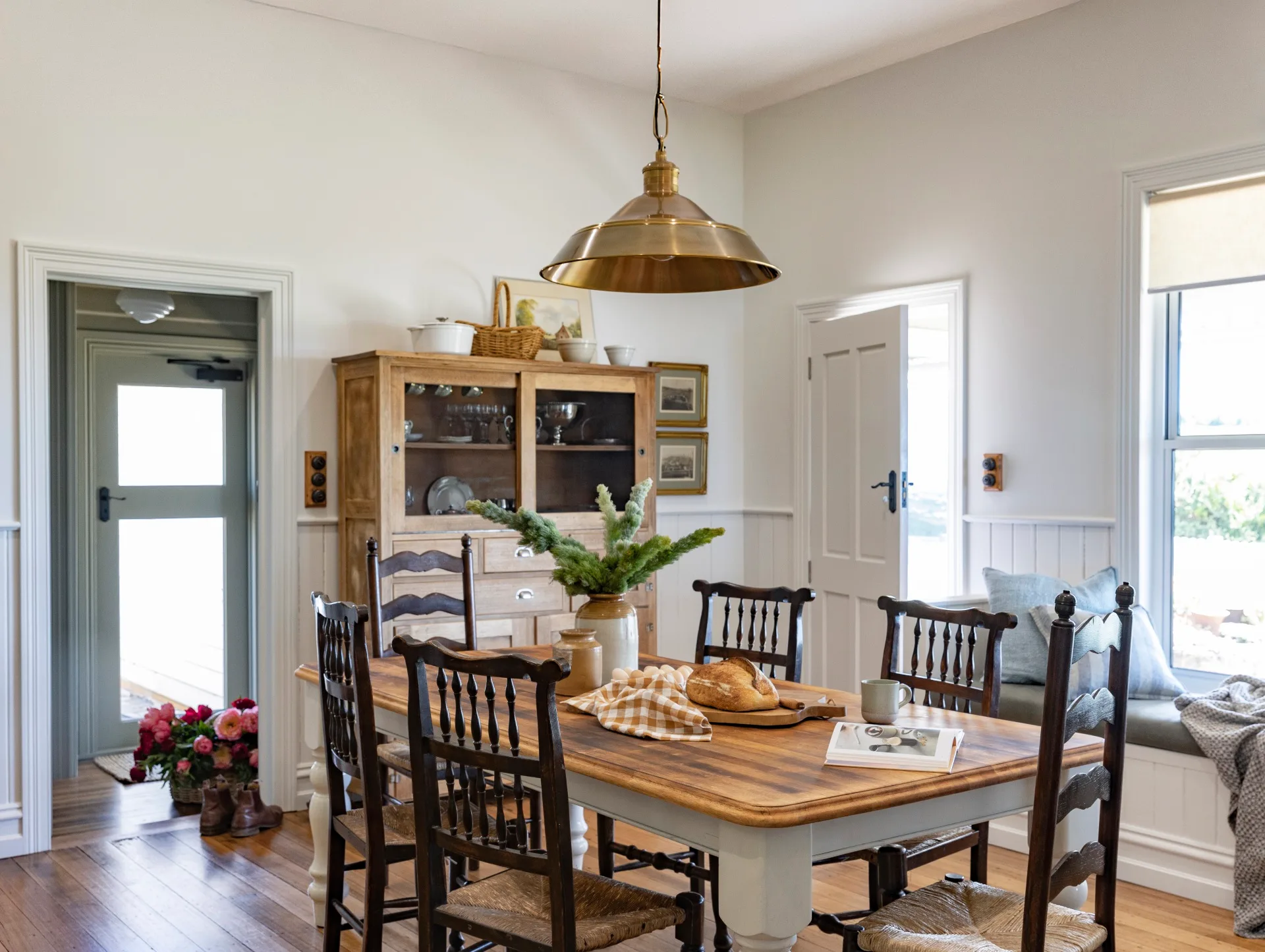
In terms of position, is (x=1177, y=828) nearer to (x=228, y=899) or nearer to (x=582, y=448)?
(x=582, y=448)

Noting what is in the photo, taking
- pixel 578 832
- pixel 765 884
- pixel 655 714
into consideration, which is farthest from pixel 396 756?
pixel 765 884

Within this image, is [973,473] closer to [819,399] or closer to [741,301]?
[819,399]

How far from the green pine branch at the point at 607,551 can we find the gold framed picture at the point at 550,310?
2.33 meters

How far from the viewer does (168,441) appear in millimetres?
5742

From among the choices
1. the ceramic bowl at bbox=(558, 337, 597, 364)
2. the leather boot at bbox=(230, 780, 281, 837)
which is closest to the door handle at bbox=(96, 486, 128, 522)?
the leather boot at bbox=(230, 780, 281, 837)

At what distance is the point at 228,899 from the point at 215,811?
766 millimetres

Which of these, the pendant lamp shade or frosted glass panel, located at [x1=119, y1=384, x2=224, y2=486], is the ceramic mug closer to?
the pendant lamp shade

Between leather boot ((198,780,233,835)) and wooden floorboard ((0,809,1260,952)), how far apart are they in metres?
0.05

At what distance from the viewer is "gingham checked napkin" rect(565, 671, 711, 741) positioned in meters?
2.46

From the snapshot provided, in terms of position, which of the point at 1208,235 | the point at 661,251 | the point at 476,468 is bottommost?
the point at 476,468

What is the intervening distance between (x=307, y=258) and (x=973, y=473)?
9.27 feet

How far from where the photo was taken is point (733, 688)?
8.65 feet

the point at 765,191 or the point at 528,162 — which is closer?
the point at 528,162

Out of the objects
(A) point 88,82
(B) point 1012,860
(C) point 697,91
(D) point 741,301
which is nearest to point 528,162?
(C) point 697,91
